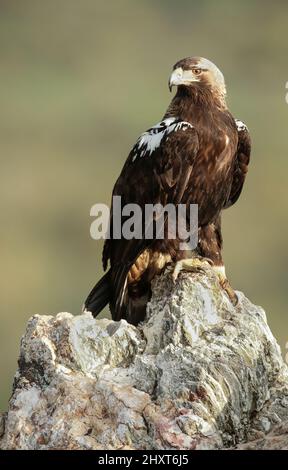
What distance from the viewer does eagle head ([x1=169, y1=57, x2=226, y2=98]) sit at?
36.4 feet

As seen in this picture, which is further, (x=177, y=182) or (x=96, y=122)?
(x=96, y=122)

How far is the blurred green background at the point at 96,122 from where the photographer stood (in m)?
26.1

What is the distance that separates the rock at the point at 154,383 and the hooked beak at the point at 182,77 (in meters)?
2.14

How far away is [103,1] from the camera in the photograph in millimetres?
53031

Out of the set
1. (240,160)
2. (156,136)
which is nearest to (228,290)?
(156,136)

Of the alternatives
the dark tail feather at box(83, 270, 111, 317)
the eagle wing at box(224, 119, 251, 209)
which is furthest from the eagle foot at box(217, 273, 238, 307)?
the eagle wing at box(224, 119, 251, 209)

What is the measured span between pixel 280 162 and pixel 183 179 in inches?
868

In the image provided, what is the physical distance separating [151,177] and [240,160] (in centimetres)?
97

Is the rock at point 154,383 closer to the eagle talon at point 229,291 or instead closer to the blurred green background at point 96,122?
the eagle talon at point 229,291

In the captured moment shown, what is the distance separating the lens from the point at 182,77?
36.4 feet

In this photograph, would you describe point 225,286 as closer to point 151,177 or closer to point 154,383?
point 151,177

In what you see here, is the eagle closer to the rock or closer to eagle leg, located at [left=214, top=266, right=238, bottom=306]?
eagle leg, located at [left=214, top=266, right=238, bottom=306]

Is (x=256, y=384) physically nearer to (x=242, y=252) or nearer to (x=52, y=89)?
(x=242, y=252)
